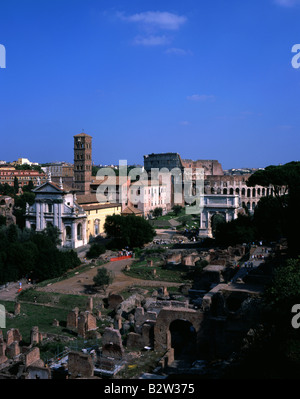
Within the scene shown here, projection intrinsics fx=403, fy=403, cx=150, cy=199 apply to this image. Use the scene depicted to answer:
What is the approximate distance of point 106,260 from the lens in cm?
3362

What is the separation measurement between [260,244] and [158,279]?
10.3m

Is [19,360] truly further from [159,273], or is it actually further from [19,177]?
[19,177]

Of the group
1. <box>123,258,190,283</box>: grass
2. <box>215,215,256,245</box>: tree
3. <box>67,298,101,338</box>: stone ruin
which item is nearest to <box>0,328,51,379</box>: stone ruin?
<box>67,298,101,338</box>: stone ruin

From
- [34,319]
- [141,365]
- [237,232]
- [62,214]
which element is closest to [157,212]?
[62,214]

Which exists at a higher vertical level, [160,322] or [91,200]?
[91,200]

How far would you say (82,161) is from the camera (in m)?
48.1

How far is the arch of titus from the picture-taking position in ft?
143

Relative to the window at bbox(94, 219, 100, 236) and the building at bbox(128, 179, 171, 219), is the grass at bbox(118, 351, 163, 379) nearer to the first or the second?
the window at bbox(94, 219, 100, 236)

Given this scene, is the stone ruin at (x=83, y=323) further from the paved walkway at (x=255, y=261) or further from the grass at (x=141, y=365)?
the paved walkway at (x=255, y=261)

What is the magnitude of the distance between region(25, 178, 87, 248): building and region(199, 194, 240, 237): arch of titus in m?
12.9

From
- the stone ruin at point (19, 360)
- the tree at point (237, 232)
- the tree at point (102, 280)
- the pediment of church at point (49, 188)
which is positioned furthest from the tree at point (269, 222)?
the stone ruin at point (19, 360)

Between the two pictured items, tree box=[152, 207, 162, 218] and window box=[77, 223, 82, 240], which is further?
tree box=[152, 207, 162, 218]

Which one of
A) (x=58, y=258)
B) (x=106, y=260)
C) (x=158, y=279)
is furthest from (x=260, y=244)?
(x=58, y=258)
